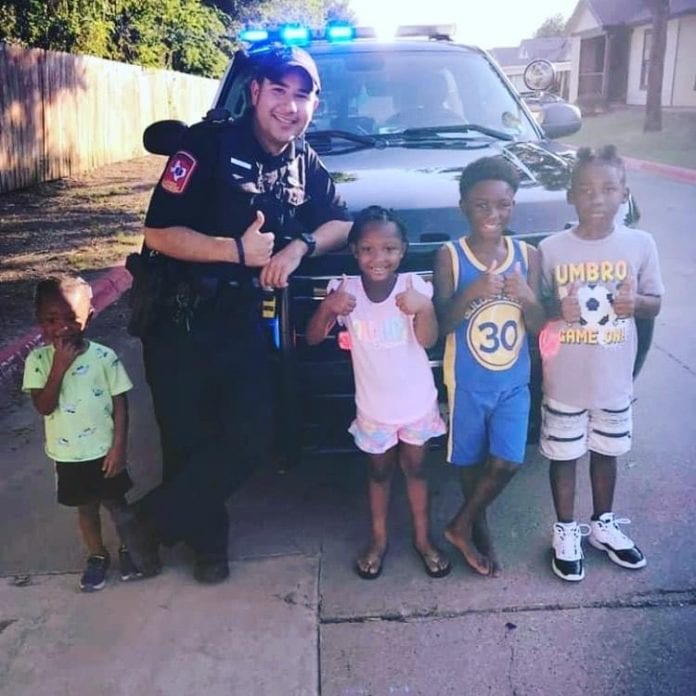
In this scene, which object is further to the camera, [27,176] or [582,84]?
[582,84]

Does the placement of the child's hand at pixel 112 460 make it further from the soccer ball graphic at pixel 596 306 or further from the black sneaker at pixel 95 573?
the soccer ball graphic at pixel 596 306

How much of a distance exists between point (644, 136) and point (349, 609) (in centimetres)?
2401

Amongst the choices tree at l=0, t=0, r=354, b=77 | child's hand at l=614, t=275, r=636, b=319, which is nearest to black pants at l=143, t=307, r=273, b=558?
child's hand at l=614, t=275, r=636, b=319

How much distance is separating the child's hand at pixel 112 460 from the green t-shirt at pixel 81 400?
0.02 meters

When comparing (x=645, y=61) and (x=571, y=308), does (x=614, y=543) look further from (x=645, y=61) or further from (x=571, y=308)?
(x=645, y=61)

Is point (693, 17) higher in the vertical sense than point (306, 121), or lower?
higher

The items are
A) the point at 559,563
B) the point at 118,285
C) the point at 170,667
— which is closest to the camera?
the point at 170,667

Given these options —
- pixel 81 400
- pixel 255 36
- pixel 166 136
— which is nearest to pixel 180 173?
A: pixel 166 136

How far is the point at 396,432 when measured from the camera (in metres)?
2.96

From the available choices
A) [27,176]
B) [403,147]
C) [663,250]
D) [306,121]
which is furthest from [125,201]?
[306,121]

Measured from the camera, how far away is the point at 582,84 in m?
39.9

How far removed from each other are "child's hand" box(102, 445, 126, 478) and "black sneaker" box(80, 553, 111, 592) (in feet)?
1.17

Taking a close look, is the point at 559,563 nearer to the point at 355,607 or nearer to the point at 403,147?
the point at 355,607

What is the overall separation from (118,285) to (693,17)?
2825 centimetres
